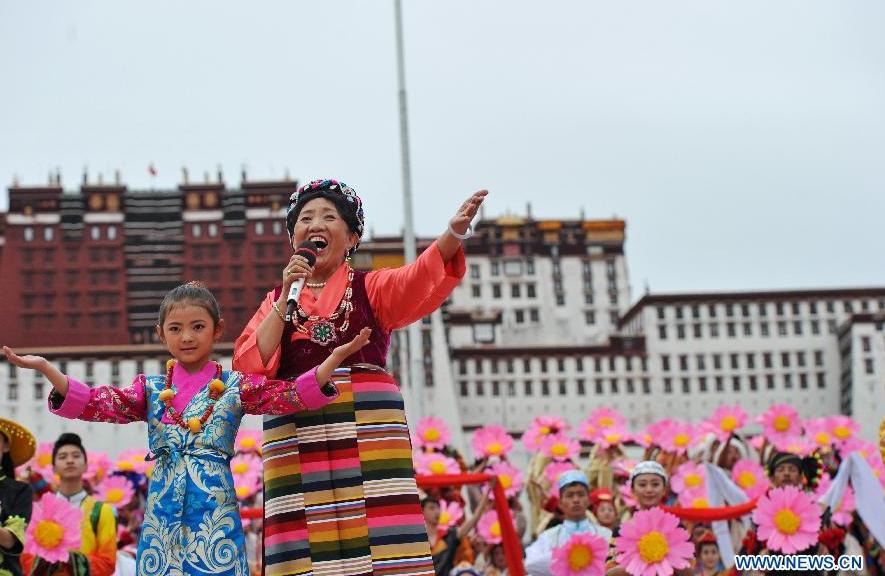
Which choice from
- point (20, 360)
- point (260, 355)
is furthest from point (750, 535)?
point (20, 360)

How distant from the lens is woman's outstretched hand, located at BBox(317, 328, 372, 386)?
133 inches

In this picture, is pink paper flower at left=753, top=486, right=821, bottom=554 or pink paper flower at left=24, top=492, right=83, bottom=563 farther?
pink paper flower at left=753, top=486, right=821, bottom=554

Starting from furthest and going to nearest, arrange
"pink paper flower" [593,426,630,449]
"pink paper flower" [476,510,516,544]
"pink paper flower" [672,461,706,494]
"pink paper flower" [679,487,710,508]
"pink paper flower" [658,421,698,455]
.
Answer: "pink paper flower" [593,426,630,449]
"pink paper flower" [658,421,698,455]
"pink paper flower" [476,510,516,544]
"pink paper flower" [672,461,706,494]
"pink paper flower" [679,487,710,508]

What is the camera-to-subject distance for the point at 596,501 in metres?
7.30

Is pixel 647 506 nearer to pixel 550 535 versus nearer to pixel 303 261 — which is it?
pixel 550 535

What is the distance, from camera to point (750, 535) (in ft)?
18.9

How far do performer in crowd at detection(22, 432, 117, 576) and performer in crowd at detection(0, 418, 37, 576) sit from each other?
1.13 ft

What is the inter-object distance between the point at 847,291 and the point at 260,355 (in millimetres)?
51038

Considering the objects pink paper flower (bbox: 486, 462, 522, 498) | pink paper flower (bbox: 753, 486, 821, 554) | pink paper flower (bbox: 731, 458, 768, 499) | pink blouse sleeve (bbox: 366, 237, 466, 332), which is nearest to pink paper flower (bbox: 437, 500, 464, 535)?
pink paper flower (bbox: 486, 462, 522, 498)

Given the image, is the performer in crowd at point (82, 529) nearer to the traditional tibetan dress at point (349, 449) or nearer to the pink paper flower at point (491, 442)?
the traditional tibetan dress at point (349, 449)

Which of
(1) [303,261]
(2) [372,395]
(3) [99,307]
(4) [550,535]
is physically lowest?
(4) [550,535]

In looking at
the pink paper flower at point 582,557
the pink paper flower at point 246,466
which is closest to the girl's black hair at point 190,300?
the pink paper flower at point 582,557

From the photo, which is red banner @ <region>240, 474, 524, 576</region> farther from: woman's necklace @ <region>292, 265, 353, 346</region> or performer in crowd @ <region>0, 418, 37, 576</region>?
woman's necklace @ <region>292, 265, 353, 346</region>

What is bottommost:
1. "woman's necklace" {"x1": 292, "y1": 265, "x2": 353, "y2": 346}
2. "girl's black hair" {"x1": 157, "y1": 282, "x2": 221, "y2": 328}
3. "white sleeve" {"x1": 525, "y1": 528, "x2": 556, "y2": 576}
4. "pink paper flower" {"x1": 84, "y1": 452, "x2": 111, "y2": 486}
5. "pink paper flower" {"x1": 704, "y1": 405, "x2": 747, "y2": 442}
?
"white sleeve" {"x1": 525, "y1": 528, "x2": 556, "y2": 576}
